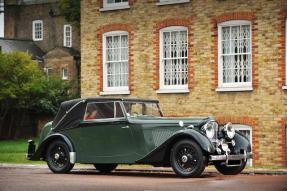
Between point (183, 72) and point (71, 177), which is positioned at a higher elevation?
point (183, 72)

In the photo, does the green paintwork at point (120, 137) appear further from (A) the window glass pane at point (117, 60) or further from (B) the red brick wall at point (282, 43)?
(A) the window glass pane at point (117, 60)

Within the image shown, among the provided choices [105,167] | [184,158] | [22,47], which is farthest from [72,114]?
[22,47]

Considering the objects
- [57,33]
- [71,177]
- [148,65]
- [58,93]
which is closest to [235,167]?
[71,177]

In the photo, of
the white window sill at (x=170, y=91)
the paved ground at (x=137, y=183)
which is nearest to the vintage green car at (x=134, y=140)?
the paved ground at (x=137, y=183)

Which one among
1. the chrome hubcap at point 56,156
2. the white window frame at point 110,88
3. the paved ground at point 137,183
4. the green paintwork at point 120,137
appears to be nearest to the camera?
the paved ground at point 137,183

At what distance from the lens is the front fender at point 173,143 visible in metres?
17.0

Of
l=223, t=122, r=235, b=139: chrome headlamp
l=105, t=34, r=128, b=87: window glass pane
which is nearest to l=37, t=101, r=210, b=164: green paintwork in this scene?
l=223, t=122, r=235, b=139: chrome headlamp

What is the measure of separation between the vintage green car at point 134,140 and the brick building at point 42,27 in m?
51.4

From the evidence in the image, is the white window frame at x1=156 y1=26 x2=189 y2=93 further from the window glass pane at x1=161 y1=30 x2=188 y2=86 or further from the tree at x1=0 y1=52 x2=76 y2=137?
the tree at x1=0 y1=52 x2=76 y2=137

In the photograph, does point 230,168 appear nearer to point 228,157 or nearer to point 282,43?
point 228,157

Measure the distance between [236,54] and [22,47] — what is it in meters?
50.5

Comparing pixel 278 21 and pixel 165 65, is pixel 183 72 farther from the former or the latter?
pixel 278 21

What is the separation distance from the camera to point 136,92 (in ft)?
89.1

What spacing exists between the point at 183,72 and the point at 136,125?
323 inches
